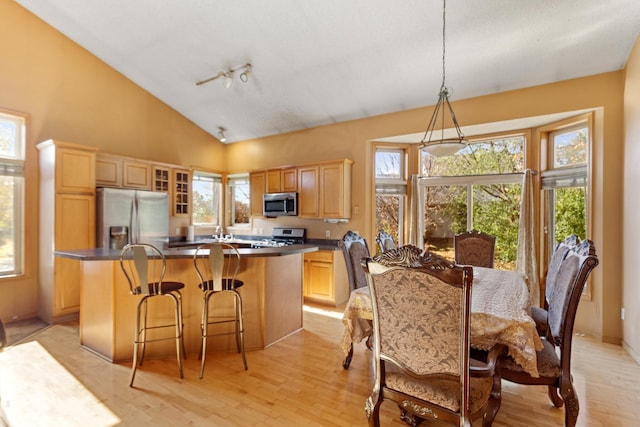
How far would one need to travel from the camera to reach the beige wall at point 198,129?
11.1 ft

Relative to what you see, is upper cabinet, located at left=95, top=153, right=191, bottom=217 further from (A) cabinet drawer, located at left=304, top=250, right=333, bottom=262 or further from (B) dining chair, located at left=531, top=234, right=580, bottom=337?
(B) dining chair, located at left=531, top=234, right=580, bottom=337

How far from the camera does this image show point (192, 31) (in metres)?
3.85

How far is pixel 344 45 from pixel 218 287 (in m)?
3.01

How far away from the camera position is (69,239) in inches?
157

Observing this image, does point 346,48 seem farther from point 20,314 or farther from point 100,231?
point 20,314

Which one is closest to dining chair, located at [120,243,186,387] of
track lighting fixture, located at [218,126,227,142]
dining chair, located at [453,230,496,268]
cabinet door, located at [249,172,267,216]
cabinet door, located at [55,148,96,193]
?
cabinet door, located at [55,148,96,193]

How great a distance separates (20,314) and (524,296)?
5.78 meters

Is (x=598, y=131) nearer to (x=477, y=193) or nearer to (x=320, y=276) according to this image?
(x=477, y=193)

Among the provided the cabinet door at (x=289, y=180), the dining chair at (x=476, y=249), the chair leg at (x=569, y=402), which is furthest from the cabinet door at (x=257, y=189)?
the chair leg at (x=569, y=402)

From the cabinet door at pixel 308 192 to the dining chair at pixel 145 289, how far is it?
8.90 feet

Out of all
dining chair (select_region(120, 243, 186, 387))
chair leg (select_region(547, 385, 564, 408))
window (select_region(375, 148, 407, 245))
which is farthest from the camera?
window (select_region(375, 148, 407, 245))

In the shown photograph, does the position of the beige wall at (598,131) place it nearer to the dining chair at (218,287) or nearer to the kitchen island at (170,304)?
the kitchen island at (170,304)

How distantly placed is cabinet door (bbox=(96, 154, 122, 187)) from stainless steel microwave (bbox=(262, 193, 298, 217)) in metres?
2.34

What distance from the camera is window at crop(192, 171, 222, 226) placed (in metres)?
6.30
